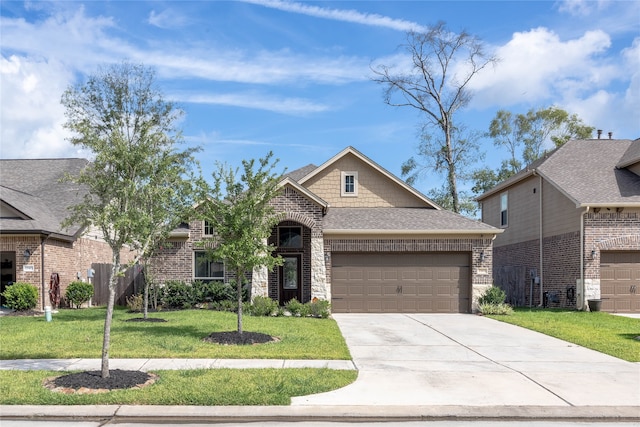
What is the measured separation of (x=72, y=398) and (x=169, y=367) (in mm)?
2270

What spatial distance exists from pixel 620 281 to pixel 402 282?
8074mm

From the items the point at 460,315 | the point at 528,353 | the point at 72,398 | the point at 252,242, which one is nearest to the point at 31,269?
the point at 252,242

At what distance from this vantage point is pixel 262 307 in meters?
18.8

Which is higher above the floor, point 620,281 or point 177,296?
point 620,281

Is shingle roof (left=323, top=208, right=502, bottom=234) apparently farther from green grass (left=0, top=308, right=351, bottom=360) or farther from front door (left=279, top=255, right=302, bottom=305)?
green grass (left=0, top=308, right=351, bottom=360)

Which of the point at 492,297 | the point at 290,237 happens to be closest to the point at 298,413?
the point at 492,297

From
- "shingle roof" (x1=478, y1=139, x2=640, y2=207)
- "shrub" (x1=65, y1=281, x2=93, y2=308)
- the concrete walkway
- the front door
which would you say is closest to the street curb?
the concrete walkway

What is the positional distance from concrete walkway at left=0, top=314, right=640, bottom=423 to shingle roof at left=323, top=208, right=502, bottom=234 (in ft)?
21.4

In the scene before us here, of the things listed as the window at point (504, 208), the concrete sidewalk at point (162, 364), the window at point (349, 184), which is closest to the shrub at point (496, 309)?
the window at point (349, 184)

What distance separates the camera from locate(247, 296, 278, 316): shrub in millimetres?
18828

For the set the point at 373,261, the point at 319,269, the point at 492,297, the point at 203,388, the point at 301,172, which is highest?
the point at 301,172

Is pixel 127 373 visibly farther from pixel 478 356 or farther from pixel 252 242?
pixel 478 356

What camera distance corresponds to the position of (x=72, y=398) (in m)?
7.96

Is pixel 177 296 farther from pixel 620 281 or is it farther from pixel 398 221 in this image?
pixel 620 281
